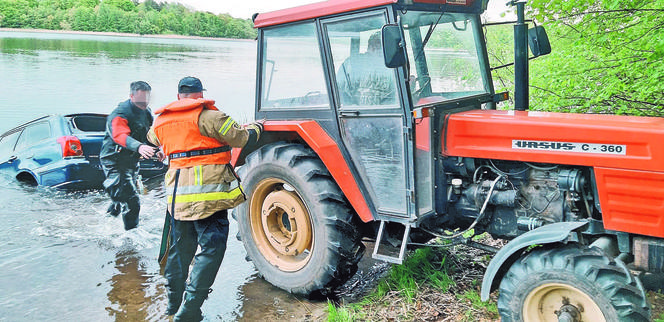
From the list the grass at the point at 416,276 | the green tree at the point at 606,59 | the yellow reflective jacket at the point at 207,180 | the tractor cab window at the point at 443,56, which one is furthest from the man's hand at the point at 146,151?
the green tree at the point at 606,59

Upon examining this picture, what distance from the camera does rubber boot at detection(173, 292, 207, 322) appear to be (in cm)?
368

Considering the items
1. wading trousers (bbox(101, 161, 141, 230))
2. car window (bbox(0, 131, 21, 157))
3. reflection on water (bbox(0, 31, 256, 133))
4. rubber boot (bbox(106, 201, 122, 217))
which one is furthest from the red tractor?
reflection on water (bbox(0, 31, 256, 133))

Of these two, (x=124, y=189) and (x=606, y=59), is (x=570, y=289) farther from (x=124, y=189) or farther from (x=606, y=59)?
(x=124, y=189)

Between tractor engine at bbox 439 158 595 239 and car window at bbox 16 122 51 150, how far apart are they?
640 centimetres

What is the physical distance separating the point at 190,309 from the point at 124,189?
111 inches

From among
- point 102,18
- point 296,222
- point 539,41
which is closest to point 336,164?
point 296,222

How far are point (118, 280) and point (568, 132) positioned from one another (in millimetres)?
3917

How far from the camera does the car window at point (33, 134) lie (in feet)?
25.4

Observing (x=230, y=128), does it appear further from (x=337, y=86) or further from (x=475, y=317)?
(x=475, y=317)

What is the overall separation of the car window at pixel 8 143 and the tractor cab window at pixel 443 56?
23.9ft

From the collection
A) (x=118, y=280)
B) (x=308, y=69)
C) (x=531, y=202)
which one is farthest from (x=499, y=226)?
(x=118, y=280)

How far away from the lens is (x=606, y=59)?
5133 millimetres

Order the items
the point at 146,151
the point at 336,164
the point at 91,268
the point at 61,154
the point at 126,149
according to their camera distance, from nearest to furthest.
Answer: the point at 336,164 → the point at 146,151 → the point at 91,268 → the point at 126,149 → the point at 61,154

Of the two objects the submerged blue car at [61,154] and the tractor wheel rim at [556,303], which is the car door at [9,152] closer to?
the submerged blue car at [61,154]
